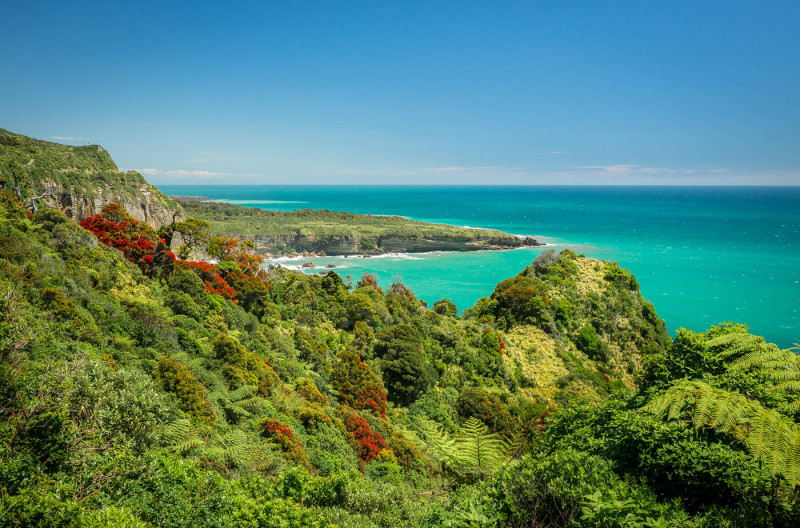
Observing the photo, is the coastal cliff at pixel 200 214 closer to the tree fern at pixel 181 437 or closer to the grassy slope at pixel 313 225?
the grassy slope at pixel 313 225

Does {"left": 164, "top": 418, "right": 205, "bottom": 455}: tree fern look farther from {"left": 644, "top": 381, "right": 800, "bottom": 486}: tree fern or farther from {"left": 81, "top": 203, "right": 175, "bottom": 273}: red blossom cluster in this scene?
{"left": 81, "top": 203, "right": 175, "bottom": 273}: red blossom cluster

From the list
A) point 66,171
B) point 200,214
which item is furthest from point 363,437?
point 200,214

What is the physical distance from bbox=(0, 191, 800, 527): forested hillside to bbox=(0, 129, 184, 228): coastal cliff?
6.71m

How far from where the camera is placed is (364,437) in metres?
12.8

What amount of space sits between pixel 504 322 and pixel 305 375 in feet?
57.9

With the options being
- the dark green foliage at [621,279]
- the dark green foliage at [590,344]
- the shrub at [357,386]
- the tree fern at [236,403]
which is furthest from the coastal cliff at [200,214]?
the dark green foliage at [621,279]

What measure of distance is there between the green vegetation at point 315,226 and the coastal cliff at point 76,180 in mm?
40791

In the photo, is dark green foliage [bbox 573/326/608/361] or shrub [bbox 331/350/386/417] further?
dark green foliage [bbox 573/326/608/361]

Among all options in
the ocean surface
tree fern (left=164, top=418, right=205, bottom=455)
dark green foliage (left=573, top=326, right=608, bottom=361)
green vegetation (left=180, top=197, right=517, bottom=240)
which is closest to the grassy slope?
green vegetation (left=180, top=197, right=517, bottom=240)

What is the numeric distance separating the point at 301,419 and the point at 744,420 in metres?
10.7

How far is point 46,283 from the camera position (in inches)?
455

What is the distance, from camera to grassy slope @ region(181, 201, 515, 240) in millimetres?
92000

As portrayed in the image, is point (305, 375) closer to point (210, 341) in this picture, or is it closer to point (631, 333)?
point (210, 341)

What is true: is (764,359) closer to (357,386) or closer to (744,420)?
(744,420)
